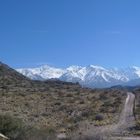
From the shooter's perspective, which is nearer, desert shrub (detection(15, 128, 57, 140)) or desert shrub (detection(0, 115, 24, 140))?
desert shrub (detection(15, 128, 57, 140))

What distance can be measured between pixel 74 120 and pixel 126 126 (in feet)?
19.6

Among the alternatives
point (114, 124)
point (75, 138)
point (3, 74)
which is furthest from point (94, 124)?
point (3, 74)

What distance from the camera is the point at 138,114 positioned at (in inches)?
2431

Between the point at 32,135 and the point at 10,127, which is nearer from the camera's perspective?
the point at 32,135

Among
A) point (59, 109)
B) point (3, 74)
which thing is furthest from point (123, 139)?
point (3, 74)

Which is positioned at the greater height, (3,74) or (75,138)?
(3,74)

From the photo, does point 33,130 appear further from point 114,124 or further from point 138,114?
point 138,114

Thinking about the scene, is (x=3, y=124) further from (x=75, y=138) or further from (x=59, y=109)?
(x=59, y=109)

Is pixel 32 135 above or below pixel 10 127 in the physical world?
below

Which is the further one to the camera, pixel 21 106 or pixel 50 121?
pixel 21 106

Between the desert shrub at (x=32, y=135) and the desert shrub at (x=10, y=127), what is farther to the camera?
the desert shrub at (x=10, y=127)

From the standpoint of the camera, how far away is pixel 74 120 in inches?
2018

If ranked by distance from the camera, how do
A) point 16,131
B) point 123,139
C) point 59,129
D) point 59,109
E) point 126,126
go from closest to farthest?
point 16,131, point 123,139, point 59,129, point 126,126, point 59,109

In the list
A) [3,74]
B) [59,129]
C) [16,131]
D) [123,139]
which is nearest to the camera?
[16,131]
